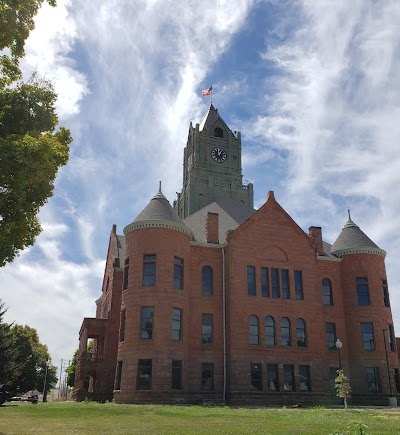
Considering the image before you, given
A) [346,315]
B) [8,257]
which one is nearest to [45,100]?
[8,257]

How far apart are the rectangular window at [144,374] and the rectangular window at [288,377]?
10.6 m

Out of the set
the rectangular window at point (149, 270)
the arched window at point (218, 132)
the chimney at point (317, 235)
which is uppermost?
the arched window at point (218, 132)

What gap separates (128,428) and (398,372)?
3194 cm

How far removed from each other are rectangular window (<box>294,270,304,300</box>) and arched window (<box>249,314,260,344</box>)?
4.54 metres

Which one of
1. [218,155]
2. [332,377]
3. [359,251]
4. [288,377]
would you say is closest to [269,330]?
[288,377]

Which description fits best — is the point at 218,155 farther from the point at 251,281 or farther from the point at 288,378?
the point at 288,378

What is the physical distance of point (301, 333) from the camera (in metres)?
37.8

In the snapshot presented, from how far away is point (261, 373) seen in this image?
35344 millimetres

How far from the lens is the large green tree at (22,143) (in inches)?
561

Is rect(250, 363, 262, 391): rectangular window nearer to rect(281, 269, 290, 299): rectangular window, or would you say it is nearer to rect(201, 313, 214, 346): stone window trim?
rect(201, 313, 214, 346): stone window trim

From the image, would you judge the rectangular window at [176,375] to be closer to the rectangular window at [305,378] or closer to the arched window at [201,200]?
the rectangular window at [305,378]

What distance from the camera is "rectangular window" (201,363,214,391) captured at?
1362 inches

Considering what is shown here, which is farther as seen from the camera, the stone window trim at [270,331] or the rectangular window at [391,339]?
the rectangular window at [391,339]

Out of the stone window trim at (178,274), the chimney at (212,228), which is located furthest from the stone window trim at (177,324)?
the chimney at (212,228)
